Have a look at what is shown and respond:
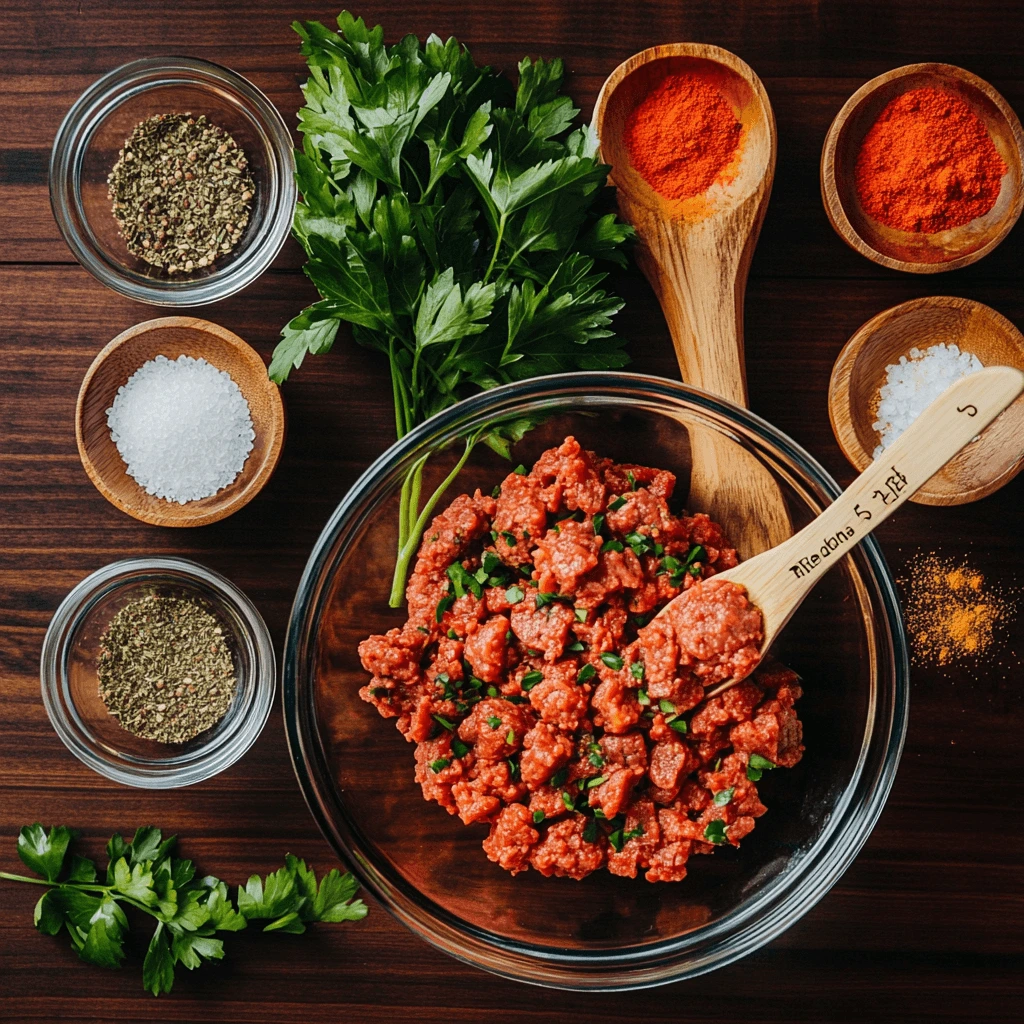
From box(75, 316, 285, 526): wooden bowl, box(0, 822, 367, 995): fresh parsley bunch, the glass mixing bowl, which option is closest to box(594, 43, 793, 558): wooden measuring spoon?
the glass mixing bowl

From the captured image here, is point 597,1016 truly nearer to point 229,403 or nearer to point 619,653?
point 619,653

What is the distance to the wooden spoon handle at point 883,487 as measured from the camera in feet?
5.25

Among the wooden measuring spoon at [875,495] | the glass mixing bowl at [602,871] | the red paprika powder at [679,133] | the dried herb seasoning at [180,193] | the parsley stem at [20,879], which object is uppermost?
the red paprika powder at [679,133]

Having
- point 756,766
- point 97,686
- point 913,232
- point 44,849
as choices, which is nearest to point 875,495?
point 756,766

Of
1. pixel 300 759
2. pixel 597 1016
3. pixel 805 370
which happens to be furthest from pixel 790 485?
pixel 597 1016

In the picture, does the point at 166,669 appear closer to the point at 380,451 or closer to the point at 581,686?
the point at 380,451

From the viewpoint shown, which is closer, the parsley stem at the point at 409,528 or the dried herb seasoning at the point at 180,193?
the parsley stem at the point at 409,528

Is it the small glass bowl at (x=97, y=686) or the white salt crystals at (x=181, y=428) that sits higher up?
the white salt crystals at (x=181, y=428)

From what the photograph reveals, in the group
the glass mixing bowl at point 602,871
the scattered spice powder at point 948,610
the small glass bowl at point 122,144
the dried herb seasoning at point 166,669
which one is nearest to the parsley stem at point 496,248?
the glass mixing bowl at point 602,871

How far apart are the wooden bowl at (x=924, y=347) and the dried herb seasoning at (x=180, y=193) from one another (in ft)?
4.89

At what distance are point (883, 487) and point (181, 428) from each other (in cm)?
151

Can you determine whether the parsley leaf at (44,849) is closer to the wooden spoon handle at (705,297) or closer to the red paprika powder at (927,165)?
the wooden spoon handle at (705,297)

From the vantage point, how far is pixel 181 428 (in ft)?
6.86

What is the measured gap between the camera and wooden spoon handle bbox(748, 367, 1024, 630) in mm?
1600
